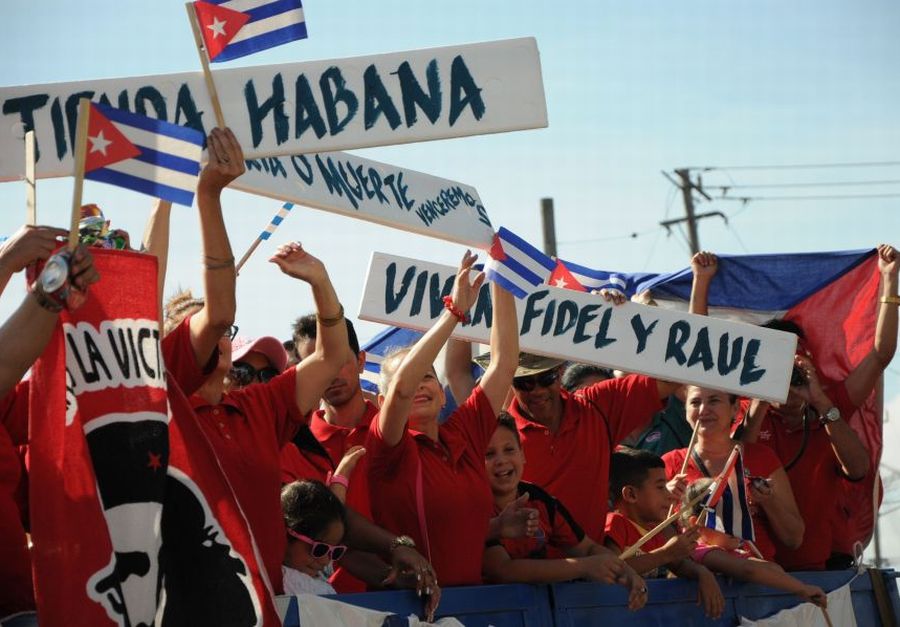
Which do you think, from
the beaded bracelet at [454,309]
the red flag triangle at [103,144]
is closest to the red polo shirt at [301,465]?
the beaded bracelet at [454,309]

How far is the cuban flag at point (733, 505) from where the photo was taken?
6.46m

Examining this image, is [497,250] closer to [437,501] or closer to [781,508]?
[437,501]

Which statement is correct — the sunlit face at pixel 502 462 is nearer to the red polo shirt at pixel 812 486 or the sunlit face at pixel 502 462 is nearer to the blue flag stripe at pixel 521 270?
the blue flag stripe at pixel 521 270

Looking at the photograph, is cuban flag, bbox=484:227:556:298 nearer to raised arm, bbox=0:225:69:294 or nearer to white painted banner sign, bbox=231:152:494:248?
white painted banner sign, bbox=231:152:494:248

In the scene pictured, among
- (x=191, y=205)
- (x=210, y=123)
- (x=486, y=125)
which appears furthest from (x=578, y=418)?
(x=191, y=205)

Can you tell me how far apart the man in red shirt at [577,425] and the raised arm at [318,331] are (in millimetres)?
1843

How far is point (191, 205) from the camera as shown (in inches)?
159

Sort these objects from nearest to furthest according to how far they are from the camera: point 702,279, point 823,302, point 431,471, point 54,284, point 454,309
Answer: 1. point 54,284
2. point 431,471
3. point 454,309
4. point 702,279
5. point 823,302

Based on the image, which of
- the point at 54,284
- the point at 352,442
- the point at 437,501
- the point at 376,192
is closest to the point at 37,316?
the point at 54,284

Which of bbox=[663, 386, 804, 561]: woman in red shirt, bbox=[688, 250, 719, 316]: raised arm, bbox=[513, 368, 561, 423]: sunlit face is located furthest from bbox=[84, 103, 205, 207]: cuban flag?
bbox=[688, 250, 719, 316]: raised arm

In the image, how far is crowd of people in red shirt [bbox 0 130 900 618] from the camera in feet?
13.9

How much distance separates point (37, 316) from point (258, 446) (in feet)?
4.05

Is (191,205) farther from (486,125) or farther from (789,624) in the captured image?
(789,624)

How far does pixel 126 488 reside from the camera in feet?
12.4
